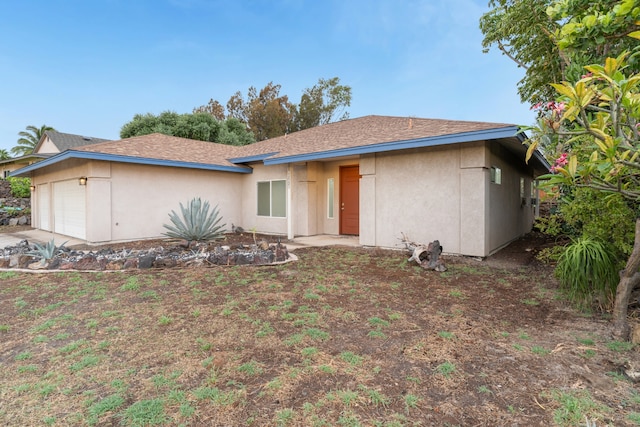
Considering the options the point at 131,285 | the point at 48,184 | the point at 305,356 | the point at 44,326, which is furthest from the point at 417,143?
the point at 48,184

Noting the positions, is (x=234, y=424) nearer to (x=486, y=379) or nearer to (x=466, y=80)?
(x=486, y=379)

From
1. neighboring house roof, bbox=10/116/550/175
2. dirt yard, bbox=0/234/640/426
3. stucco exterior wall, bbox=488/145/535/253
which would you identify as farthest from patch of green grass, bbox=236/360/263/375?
stucco exterior wall, bbox=488/145/535/253

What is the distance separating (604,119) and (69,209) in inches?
539

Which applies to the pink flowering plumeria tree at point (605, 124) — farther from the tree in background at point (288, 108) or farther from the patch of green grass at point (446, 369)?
the tree in background at point (288, 108)

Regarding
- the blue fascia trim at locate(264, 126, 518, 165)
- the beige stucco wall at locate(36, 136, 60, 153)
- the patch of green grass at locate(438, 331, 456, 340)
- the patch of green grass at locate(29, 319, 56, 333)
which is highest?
the beige stucco wall at locate(36, 136, 60, 153)

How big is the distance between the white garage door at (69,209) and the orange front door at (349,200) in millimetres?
8151

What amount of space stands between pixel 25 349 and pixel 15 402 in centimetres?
100

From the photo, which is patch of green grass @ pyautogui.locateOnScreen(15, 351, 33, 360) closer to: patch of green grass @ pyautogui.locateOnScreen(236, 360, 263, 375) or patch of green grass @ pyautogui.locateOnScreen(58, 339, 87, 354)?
patch of green grass @ pyautogui.locateOnScreen(58, 339, 87, 354)

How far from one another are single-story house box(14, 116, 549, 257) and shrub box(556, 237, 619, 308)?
9.25 feet

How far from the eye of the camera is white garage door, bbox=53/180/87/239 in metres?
9.88

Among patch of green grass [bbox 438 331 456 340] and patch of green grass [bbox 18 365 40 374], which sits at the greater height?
patch of green grass [bbox 438 331 456 340]

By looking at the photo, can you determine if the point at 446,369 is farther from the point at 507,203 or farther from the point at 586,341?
the point at 507,203

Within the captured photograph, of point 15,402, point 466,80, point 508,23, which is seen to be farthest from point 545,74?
point 15,402

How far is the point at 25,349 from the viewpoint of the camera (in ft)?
9.55
